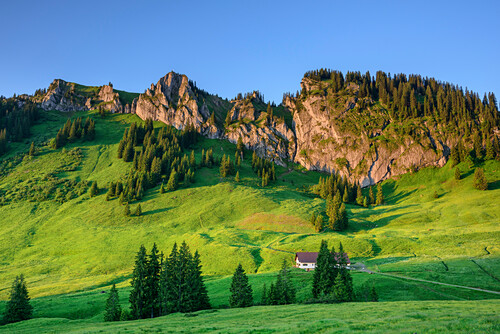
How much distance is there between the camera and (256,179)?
168m

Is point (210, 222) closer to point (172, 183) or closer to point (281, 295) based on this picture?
point (172, 183)

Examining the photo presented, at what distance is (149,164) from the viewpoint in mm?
162375

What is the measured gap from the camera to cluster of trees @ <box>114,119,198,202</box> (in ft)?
453

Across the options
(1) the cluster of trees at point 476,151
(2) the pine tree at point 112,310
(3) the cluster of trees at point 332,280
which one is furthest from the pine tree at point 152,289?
(1) the cluster of trees at point 476,151

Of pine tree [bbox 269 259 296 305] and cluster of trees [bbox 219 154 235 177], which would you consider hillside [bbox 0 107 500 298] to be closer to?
cluster of trees [bbox 219 154 235 177]

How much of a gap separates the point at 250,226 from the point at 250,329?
92.1 meters

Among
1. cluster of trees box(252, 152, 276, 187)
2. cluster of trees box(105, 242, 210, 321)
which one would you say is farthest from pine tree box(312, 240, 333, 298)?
cluster of trees box(252, 152, 276, 187)

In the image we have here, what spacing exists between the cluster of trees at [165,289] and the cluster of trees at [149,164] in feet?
302

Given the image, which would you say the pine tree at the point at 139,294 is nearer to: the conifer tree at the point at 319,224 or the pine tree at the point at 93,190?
the conifer tree at the point at 319,224

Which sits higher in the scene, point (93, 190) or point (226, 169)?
point (226, 169)

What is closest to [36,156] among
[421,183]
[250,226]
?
[250,226]

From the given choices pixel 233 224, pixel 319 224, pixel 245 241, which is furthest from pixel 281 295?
pixel 233 224

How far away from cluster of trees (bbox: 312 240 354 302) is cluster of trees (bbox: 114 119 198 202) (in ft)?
352

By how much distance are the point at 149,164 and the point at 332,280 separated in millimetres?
136015
